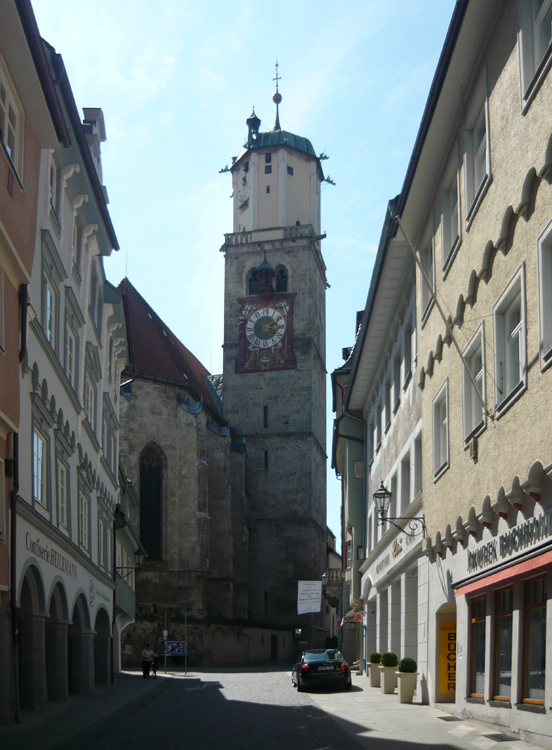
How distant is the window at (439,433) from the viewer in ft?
52.3

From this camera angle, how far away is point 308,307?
64.9 m

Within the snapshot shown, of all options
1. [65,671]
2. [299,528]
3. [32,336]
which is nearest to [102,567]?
[65,671]

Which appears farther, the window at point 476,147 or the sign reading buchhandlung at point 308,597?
the sign reading buchhandlung at point 308,597

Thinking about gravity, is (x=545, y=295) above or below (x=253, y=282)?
below

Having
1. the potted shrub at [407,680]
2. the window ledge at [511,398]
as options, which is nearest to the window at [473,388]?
the window ledge at [511,398]

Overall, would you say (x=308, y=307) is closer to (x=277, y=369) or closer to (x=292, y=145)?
(x=277, y=369)

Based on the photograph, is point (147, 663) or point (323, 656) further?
point (147, 663)

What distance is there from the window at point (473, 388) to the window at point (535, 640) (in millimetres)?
2642

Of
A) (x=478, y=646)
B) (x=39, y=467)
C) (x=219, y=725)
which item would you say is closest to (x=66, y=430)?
(x=39, y=467)

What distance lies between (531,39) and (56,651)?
43.9 feet

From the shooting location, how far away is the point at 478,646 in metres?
13.3

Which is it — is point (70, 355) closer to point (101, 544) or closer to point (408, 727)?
point (101, 544)

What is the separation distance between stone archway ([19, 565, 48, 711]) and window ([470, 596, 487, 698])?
6.56 meters

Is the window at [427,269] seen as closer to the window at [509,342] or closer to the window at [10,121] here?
the window at [509,342]
